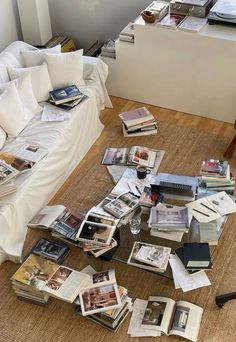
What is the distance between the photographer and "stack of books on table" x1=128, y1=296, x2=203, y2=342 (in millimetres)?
2523

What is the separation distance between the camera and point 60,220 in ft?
9.95

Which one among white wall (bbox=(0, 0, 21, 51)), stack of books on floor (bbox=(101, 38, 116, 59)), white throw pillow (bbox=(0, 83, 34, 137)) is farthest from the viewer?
white wall (bbox=(0, 0, 21, 51))

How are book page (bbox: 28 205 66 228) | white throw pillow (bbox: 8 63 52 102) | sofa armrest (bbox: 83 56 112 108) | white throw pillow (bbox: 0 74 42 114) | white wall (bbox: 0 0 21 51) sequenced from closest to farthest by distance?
book page (bbox: 28 205 66 228) → white throw pillow (bbox: 0 74 42 114) → white throw pillow (bbox: 8 63 52 102) → sofa armrest (bbox: 83 56 112 108) → white wall (bbox: 0 0 21 51)

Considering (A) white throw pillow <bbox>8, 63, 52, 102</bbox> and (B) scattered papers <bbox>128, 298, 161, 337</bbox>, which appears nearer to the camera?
(B) scattered papers <bbox>128, 298, 161, 337</bbox>

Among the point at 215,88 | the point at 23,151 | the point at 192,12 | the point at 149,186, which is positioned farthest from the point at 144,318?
the point at 192,12

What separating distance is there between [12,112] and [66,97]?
1.64 ft

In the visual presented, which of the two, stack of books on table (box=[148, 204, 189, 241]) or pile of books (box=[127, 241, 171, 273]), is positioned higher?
stack of books on table (box=[148, 204, 189, 241])

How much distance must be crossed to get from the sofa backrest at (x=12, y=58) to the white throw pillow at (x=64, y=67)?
0.28 meters

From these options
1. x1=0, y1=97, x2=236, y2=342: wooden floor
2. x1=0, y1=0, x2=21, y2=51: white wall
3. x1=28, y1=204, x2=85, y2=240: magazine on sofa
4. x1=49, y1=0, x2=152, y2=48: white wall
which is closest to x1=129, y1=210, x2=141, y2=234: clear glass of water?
x1=0, y1=97, x2=236, y2=342: wooden floor

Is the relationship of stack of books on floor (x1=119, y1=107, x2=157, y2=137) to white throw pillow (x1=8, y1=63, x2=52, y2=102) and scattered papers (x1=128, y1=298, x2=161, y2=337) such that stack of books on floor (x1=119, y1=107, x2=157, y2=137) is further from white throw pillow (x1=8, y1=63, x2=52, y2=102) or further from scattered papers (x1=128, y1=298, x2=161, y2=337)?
scattered papers (x1=128, y1=298, x2=161, y2=337)

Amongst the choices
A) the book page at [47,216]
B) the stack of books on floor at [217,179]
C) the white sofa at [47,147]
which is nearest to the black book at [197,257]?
the stack of books on floor at [217,179]

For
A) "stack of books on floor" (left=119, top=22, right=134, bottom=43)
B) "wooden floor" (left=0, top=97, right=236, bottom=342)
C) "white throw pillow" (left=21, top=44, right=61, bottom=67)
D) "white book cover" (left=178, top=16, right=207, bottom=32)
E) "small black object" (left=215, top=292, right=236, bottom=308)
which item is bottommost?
"wooden floor" (left=0, top=97, right=236, bottom=342)

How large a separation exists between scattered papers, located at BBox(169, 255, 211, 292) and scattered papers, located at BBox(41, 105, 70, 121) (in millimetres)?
1453

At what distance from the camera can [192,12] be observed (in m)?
3.84
